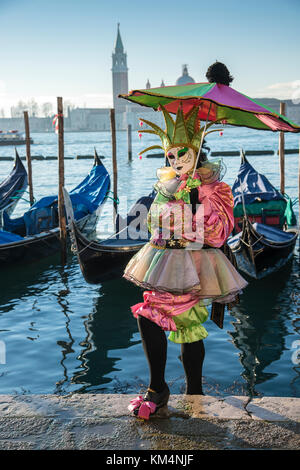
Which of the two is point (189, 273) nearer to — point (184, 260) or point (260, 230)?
point (184, 260)

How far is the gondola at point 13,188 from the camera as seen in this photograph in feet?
29.2

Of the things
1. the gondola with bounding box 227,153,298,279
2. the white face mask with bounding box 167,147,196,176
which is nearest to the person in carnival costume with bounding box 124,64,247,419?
the white face mask with bounding box 167,147,196,176

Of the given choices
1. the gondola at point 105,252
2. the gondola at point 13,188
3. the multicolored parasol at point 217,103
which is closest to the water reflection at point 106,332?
the gondola at point 105,252

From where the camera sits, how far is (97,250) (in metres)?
5.61

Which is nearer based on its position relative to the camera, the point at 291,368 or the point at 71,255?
the point at 291,368

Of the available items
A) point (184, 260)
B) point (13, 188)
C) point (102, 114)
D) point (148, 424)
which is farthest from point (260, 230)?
point (102, 114)

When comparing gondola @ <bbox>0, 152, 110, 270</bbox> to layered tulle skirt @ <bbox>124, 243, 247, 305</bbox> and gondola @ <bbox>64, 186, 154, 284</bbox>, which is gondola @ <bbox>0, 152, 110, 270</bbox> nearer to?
gondola @ <bbox>64, 186, 154, 284</bbox>

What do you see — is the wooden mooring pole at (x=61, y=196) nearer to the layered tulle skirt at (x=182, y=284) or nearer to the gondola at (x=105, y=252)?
the gondola at (x=105, y=252)

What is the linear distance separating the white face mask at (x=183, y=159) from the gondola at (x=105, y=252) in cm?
326

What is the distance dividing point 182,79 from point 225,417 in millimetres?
117297

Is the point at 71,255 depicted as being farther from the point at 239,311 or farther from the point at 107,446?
the point at 107,446

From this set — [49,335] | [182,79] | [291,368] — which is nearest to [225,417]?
[291,368]

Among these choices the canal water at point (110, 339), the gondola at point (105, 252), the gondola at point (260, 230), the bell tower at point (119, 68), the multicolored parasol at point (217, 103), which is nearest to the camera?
the multicolored parasol at point (217, 103)

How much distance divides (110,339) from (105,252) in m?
1.32
